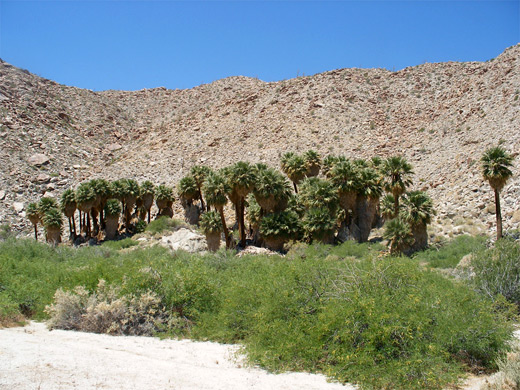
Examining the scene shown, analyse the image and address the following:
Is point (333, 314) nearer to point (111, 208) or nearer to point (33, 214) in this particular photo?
point (111, 208)

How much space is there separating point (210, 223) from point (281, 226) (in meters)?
6.99

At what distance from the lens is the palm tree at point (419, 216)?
3406 centimetres

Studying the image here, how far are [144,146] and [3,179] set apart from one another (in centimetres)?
2194

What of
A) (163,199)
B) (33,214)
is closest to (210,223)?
(163,199)

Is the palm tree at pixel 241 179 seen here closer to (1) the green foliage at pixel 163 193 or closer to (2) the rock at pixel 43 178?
(1) the green foliage at pixel 163 193

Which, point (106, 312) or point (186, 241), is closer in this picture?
point (106, 312)

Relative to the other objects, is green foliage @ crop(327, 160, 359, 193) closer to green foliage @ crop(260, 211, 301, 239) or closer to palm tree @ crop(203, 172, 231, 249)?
green foliage @ crop(260, 211, 301, 239)

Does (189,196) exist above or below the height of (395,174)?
below

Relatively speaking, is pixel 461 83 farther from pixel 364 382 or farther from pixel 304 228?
pixel 364 382

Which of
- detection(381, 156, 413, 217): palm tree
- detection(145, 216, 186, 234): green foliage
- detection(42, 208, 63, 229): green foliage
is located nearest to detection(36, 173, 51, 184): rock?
detection(42, 208, 63, 229): green foliage

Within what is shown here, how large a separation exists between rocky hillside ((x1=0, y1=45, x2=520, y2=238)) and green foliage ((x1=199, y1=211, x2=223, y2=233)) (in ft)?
56.9

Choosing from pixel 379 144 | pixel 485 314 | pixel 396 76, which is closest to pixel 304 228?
pixel 379 144

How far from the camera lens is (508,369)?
32.4ft

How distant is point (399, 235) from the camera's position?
111 feet
